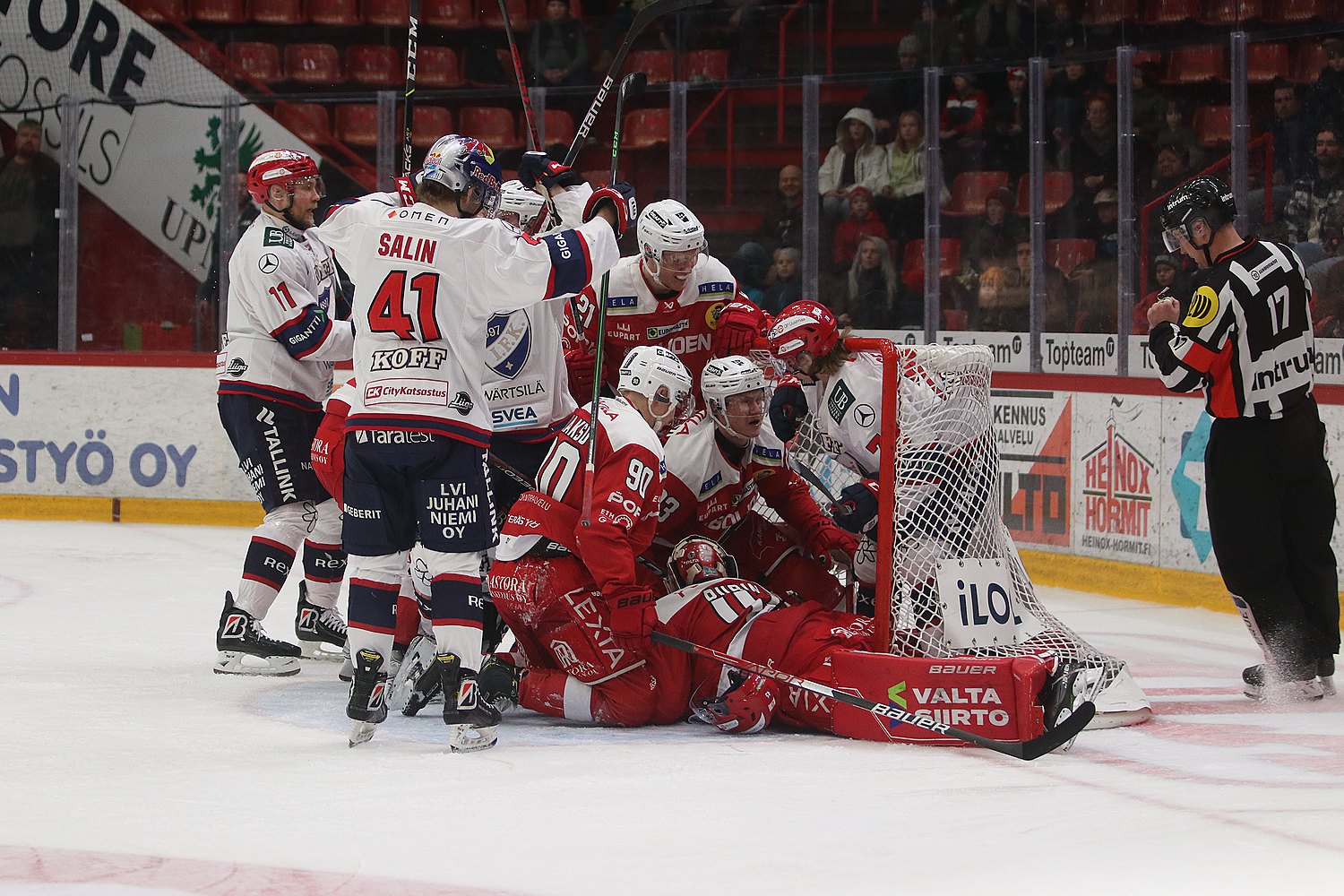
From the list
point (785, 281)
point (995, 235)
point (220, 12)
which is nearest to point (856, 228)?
point (785, 281)

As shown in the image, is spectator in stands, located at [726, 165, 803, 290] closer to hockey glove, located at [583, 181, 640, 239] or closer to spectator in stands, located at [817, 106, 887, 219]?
spectator in stands, located at [817, 106, 887, 219]

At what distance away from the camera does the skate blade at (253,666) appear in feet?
15.5

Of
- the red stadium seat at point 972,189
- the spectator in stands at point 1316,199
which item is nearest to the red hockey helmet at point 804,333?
the spectator in stands at point 1316,199

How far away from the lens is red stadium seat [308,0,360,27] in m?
9.97

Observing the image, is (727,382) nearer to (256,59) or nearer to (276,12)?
(256,59)

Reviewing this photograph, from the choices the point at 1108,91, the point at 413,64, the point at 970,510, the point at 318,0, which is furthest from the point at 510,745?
the point at 318,0

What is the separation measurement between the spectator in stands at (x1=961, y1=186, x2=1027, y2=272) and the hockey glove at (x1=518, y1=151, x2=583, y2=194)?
121 inches

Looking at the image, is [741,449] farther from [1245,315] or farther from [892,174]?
[892,174]

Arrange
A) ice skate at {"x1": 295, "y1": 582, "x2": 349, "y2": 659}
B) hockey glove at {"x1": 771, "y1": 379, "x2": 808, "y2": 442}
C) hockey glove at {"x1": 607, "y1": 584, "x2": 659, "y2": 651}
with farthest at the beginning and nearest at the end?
ice skate at {"x1": 295, "y1": 582, "x2": 349, "y2": 659}
hockey glove at {"x1": 771, "y1": 379, "x2": 808, "y2": 442}
hockey glove at {"x1": 607, "y1": 584, "x2": 659, "y2": 651}

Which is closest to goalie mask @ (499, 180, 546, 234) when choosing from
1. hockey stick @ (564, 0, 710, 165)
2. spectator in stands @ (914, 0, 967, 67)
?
hockey stick @ (564, 0, 710, 165)

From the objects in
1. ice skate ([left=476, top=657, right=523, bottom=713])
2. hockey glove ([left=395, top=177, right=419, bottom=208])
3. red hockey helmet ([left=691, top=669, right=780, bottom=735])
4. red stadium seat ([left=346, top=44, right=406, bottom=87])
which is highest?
red stadium seat ([left=346, top=44, right=406, bottom=87])

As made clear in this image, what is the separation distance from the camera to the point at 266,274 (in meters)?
4.85

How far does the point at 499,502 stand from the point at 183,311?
417 centimetres

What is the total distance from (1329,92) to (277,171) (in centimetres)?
400
